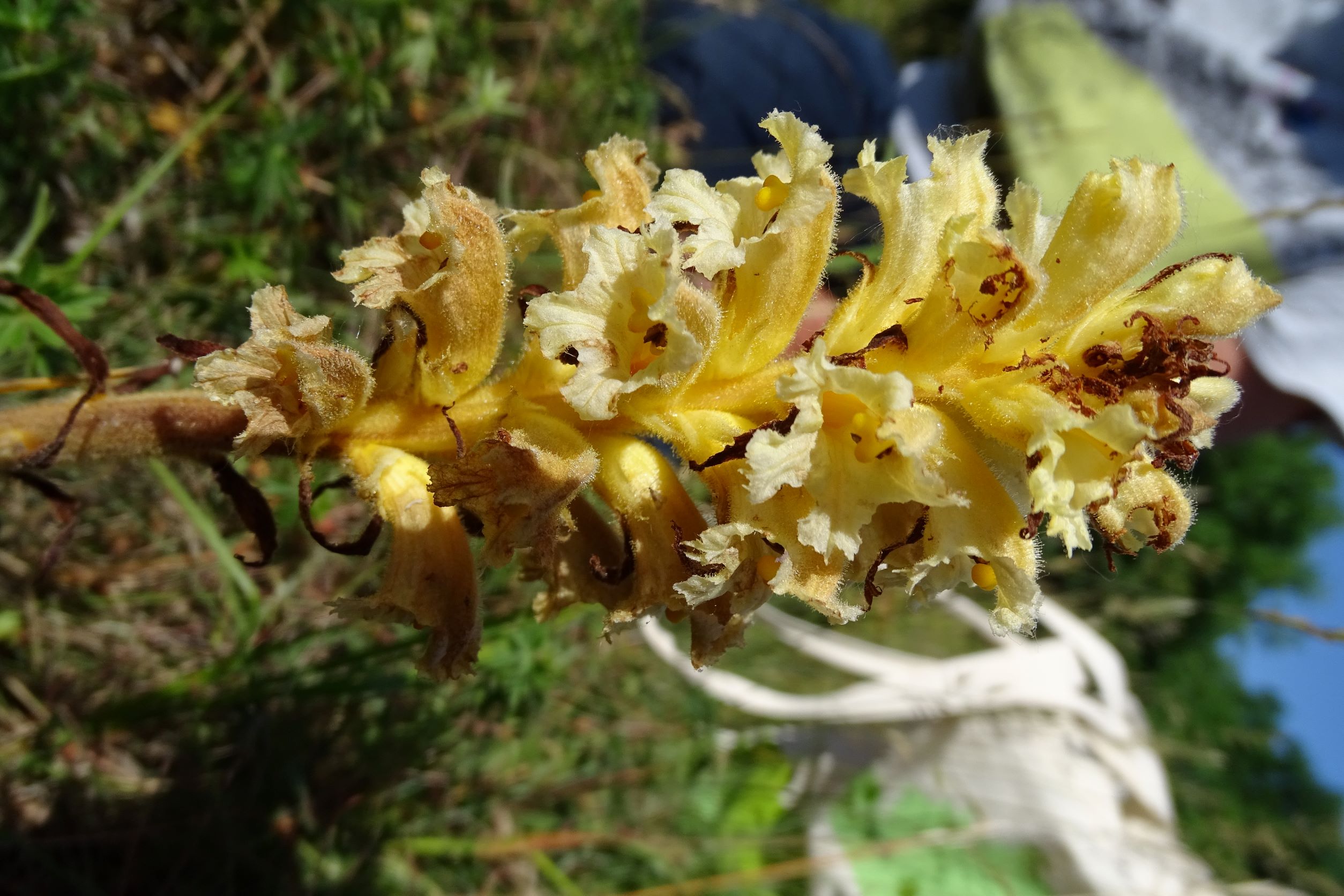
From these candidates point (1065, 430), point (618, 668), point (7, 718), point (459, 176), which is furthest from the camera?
point (618, 668)

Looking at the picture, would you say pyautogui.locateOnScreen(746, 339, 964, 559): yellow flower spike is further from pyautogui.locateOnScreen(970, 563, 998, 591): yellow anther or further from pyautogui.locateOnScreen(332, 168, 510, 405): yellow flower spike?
pyautogui.locateOnScreen(332, 168, 510, 405): yellow flower spike

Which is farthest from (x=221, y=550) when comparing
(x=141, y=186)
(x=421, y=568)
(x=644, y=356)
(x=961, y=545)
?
(x=961, y=545)

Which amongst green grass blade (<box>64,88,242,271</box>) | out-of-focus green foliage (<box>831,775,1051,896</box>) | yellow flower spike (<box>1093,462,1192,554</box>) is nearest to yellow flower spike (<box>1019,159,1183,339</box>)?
yellow flower spike (<box>1093,462,1192,554</box>)

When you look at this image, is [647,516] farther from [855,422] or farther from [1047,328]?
[1047,328]

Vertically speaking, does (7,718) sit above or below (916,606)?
below

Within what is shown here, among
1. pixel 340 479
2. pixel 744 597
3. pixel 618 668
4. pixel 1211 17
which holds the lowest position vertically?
pixel 618 668

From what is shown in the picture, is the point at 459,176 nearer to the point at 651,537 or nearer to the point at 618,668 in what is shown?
the point at 618,668

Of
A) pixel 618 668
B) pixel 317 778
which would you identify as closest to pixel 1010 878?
pixel 618 668

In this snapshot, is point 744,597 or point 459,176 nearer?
point 744,597
